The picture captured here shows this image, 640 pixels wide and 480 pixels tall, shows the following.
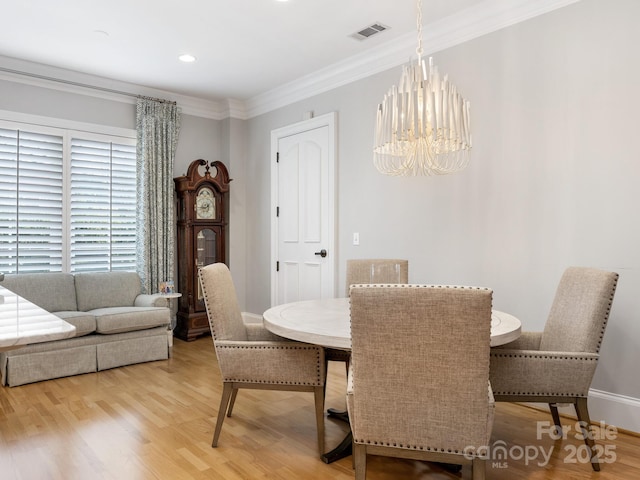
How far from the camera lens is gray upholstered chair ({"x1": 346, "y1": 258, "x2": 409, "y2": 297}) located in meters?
3.21

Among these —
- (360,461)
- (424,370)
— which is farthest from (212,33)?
(360,461)

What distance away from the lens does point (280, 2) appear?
3074 mm

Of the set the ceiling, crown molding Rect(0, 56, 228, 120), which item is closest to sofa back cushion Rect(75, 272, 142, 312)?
crown molding Rect(0, 56, 228, 120)

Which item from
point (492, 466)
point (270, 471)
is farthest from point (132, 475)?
point (492, 466)

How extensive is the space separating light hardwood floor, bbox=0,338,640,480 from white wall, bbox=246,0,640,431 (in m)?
0.65

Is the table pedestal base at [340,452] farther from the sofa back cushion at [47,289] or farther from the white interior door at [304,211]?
the sofa back cushion at [47,289]

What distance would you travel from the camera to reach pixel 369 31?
11.6 feet

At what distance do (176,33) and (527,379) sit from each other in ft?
11.1

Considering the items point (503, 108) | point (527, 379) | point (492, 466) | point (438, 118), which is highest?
point (503, 108)

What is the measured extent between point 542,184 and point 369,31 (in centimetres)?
175

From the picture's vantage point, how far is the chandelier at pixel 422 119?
2279 mm

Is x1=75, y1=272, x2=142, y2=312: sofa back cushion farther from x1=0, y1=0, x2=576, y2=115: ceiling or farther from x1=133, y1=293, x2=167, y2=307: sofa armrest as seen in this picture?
x1=0, y1=0, x2=576, y2=115: ceiling

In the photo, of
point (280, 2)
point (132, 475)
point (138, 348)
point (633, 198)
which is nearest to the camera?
point (132, 475)

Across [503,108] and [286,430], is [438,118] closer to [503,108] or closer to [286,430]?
[503,108]
